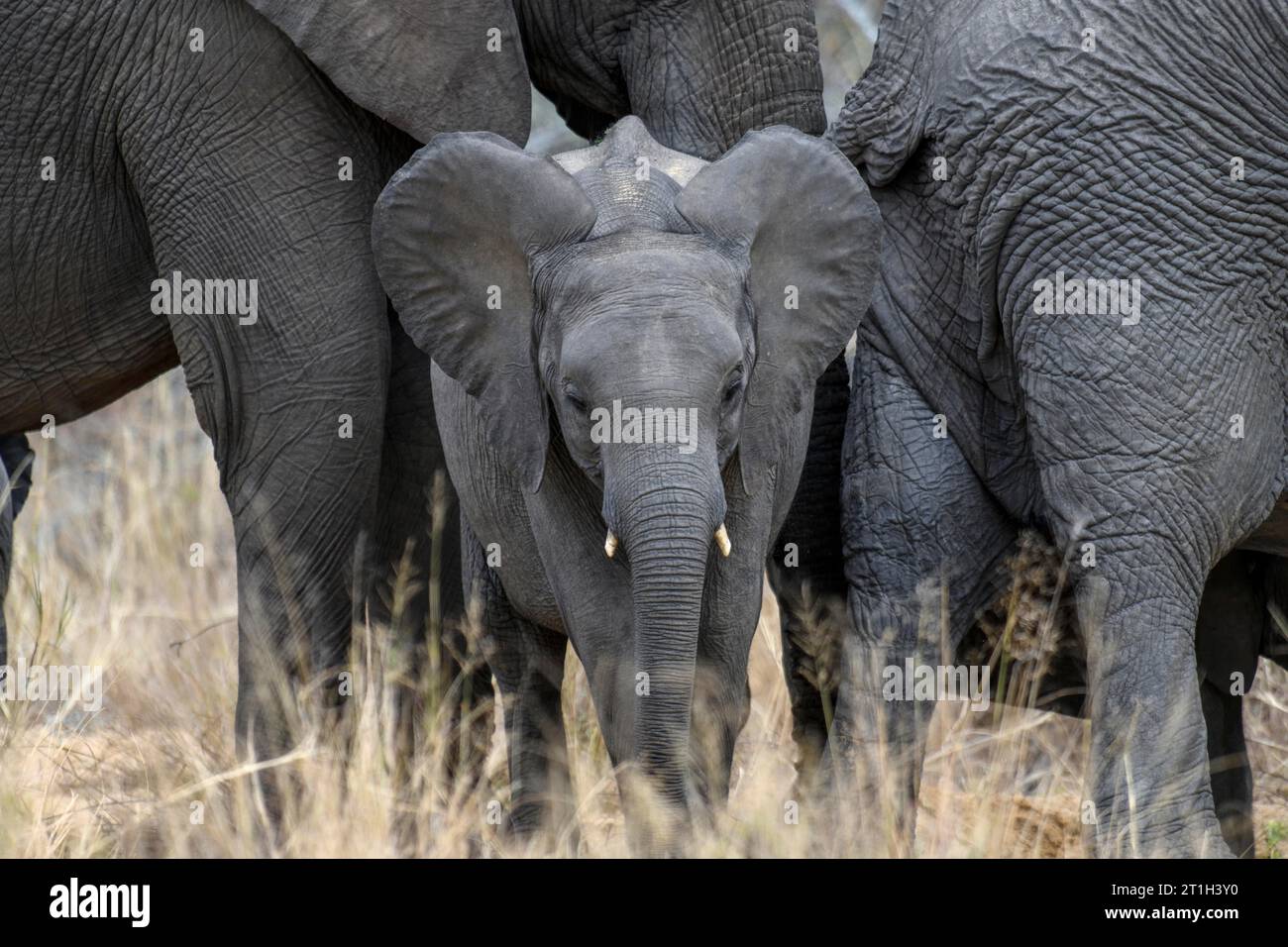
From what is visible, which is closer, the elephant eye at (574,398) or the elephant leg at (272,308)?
the elephant eye at (574,398)

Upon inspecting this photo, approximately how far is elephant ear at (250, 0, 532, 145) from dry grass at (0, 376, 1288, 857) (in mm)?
1211

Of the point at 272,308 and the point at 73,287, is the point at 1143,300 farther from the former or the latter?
the point at 73,287

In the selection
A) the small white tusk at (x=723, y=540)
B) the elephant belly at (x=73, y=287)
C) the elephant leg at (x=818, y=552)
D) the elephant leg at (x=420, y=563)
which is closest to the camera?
the small white tusk at (x=723, y=540)

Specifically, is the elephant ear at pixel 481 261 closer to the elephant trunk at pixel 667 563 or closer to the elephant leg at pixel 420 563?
the elephant trunk at pixel 667 563

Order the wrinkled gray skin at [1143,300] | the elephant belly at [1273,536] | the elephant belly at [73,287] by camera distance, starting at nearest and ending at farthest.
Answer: the wrinkled gray skin at [1143,300], the elephant belly at [1273,536], the elephant belly at [73,287]

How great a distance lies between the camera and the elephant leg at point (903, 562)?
16.9ft

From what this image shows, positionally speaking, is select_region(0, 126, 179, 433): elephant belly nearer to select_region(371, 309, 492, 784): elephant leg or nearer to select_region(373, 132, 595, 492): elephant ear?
select_region(371, 309, 492, 784): elephant leg

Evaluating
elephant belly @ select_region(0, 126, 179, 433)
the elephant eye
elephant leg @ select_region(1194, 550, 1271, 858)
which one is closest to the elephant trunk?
the elephant eye

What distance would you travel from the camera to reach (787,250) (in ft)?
15.4

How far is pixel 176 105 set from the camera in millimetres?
5168

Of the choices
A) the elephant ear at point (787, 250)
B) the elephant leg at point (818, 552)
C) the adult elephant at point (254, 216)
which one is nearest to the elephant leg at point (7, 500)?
the adult elephant at point (254, 216)

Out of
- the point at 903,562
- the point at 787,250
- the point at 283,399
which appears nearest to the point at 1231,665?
the point at 903,562

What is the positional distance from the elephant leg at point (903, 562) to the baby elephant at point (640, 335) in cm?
38
